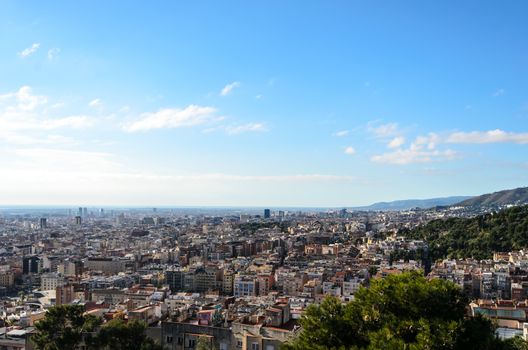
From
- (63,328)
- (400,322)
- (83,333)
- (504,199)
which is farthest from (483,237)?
(504,199)

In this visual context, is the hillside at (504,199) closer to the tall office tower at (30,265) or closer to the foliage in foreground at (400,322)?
the tall office tower at (30,265)

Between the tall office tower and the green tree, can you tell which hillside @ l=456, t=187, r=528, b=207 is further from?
the green tree

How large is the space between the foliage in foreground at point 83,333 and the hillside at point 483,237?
45999mm

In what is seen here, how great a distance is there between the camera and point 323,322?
9961 millimetres

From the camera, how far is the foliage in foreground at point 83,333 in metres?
15.6

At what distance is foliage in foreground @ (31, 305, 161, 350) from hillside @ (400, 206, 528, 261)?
151 feet

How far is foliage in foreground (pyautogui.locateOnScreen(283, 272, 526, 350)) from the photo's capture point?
848cm

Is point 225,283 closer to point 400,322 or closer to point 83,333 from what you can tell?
point 83,333

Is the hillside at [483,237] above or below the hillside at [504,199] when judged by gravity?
below

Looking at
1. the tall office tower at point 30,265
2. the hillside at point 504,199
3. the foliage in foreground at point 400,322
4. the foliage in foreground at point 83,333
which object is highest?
the hillside at point 504,199

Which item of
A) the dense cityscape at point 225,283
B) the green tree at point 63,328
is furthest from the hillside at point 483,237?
the green tree at point 63,328

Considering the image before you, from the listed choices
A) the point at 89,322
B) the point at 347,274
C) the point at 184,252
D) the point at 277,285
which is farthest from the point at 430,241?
the point at 89,322

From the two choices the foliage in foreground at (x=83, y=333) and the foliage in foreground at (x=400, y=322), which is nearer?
the foliage in foreground at (x=400, y=322)

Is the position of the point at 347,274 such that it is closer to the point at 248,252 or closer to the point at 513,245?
the point at 513,245
